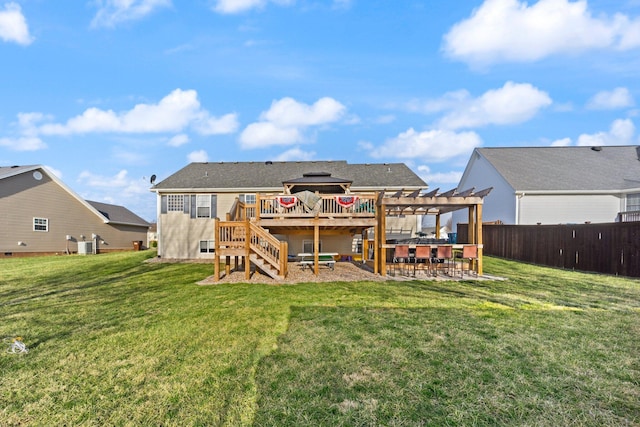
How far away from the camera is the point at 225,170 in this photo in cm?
1848

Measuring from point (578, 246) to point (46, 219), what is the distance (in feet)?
96.7

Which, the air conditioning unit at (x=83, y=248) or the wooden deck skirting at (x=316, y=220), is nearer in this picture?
the wooden deck skirting at (x=316, y=220)

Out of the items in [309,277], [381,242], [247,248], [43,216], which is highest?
[43,216]

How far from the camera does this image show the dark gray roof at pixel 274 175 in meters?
16.3

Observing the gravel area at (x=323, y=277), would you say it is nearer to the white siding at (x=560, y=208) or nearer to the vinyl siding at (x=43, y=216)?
the white siding at (x=560, y=208)

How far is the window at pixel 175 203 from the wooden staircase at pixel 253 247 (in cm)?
818

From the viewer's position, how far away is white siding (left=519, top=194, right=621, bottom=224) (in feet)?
53.0

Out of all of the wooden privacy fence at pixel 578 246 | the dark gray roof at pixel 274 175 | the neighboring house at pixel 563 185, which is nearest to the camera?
the wooden privacy fence at pixel 578 246

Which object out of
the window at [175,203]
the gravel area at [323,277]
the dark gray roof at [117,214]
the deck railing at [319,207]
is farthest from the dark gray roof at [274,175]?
the dark gray roof at [117,214]

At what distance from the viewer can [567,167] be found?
59.6 feet

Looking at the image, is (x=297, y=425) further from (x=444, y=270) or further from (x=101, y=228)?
(x=101, y=228)

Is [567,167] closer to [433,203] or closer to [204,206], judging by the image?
[433,203]

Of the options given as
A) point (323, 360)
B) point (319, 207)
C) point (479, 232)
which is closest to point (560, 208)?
point (479, 232)

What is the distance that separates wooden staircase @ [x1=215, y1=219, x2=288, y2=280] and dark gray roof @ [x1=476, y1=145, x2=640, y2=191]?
14.7m
